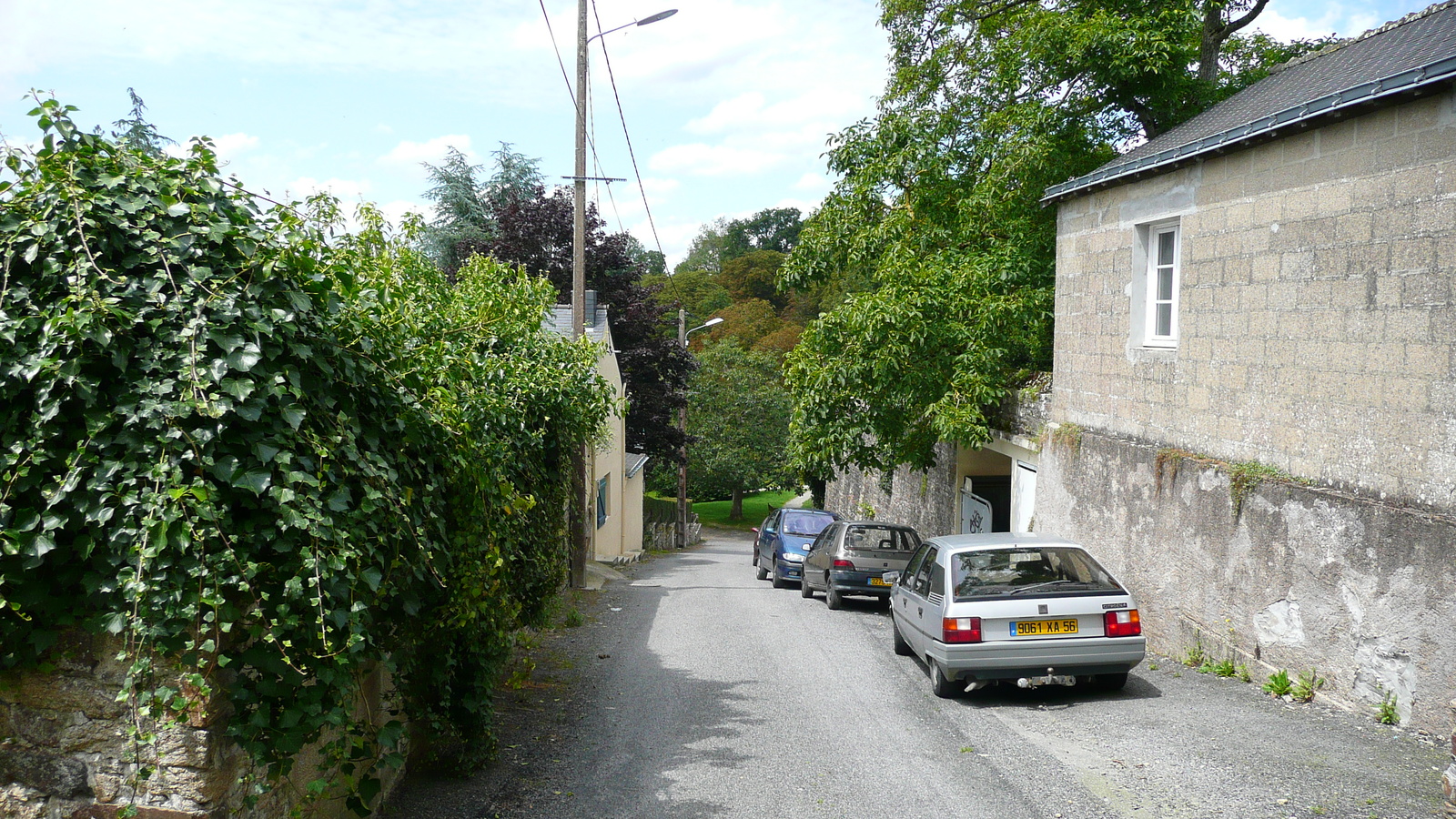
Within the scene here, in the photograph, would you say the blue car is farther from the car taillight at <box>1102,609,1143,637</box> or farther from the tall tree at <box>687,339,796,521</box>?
the tall tree at <box>687,339,796,521</box>

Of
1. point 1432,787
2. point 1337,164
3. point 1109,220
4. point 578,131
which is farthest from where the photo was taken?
point 578,131

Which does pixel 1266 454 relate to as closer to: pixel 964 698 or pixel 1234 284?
pixel 1234 284

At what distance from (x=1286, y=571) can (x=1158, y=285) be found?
4.32 meters

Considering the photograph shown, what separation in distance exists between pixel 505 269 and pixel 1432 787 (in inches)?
333

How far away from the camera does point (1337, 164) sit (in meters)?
8.38

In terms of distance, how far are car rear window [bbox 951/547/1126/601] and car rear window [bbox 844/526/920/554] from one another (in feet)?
23.8

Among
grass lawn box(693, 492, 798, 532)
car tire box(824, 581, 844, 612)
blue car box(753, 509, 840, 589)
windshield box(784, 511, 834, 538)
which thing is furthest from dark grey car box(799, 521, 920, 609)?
grass lawn box(693, 492, 798, 532)

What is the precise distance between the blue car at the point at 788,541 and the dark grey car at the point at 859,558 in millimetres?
2350

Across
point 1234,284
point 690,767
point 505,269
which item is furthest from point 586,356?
point 1234,284

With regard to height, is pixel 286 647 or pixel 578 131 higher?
pixel 578 131

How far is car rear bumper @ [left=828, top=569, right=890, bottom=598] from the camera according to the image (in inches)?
627

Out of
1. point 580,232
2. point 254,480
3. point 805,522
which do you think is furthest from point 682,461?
point 254,480

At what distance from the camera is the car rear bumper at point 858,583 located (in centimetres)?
1591

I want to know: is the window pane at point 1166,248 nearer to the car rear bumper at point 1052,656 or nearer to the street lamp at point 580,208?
the car rear bumper at point 1052,656
